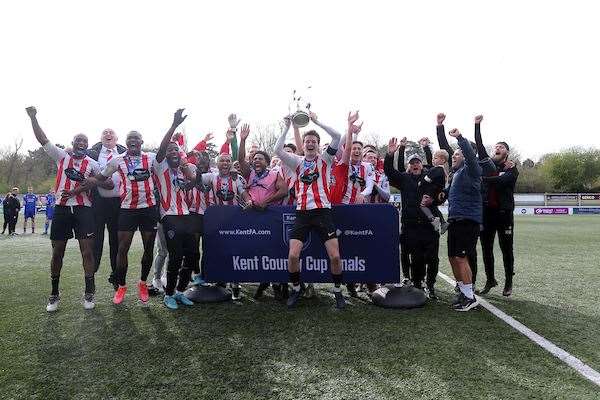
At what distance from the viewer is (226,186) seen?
6195 millimetres

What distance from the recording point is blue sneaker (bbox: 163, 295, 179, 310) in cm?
541

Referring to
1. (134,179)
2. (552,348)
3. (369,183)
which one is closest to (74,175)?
(134,179)

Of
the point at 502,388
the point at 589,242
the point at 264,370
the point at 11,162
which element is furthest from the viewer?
the point at 11,162

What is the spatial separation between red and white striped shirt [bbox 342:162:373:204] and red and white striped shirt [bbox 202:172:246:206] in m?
1.43

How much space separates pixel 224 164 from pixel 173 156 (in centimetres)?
72

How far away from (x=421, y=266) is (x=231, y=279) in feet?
8.15

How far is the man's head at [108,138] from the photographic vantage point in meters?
6.64

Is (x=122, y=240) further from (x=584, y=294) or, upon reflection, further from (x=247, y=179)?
(x=584, y=294)

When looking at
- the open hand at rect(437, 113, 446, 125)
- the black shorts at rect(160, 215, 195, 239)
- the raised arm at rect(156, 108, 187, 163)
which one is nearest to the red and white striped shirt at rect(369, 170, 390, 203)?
the open hand at rect(437, 113, 446, 125)

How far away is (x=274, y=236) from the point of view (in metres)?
5.85

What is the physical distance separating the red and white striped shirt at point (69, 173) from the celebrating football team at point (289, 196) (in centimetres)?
1

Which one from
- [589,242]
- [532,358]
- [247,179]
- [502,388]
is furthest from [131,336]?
[589,242]

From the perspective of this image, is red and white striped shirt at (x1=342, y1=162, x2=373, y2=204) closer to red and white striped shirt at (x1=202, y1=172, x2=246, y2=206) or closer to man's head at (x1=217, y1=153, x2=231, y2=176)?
red and white striped shirt at (x1=202, y1=172, x2=246, y2=206)

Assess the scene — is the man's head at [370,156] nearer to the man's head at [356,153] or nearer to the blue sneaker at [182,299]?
the man's head at [356,153]
